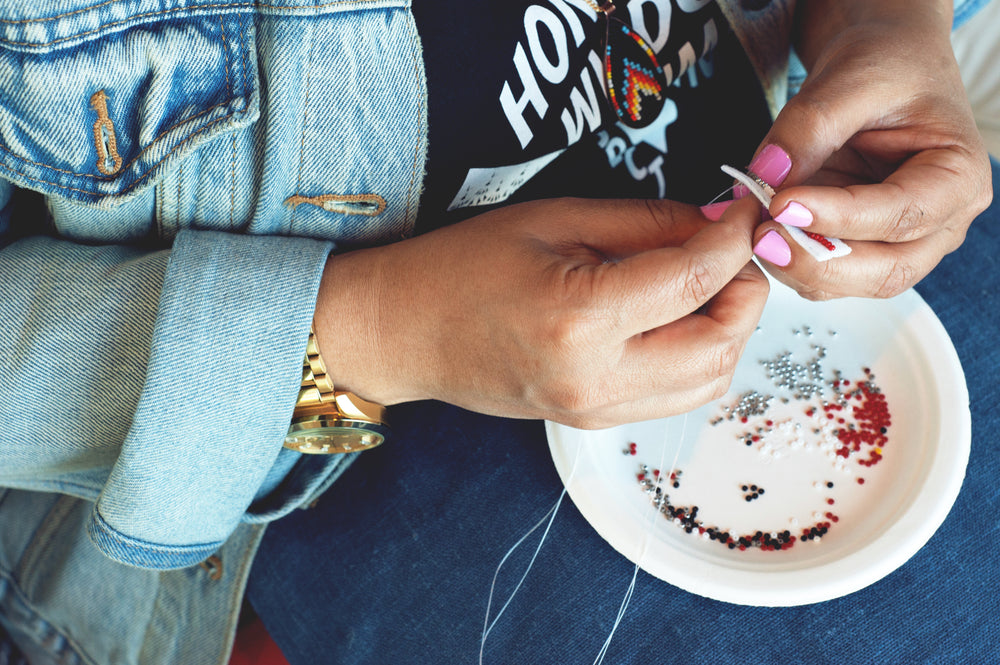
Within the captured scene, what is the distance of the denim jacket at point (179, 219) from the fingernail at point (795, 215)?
1.28 ft

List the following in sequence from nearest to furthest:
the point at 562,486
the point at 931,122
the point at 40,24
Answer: the point at 40,24
the point at 931,122
the point at 562,486

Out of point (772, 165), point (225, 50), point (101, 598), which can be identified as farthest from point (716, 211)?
point (101, 598)

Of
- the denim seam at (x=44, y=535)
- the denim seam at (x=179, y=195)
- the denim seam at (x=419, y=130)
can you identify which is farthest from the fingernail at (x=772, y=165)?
the denim seam at (x=44, y=535)

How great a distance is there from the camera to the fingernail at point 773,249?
2.17 ft

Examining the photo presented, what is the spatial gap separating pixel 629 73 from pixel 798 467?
0.53 meters

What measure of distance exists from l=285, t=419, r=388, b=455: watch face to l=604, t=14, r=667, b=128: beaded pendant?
50 cm

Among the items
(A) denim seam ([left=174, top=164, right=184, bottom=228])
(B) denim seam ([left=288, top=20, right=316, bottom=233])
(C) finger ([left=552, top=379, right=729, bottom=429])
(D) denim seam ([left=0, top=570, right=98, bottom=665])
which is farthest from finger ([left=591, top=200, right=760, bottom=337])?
(D) denim seam ([left=0, top=570, right=98, bottom=665])

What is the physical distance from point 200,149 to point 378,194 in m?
0.19

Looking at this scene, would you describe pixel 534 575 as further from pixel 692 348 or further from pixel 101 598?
pixel 101 598

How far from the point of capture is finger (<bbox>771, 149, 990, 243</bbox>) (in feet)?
2.04

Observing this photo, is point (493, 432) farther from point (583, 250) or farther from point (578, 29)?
point (578, 29)

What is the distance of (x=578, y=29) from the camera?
30.4 inches

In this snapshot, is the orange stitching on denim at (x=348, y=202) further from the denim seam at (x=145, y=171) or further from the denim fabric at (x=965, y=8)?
the denim fabric at (x=965, y=8)

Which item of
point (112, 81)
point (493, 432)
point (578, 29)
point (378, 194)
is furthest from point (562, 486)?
point (112, 81)
